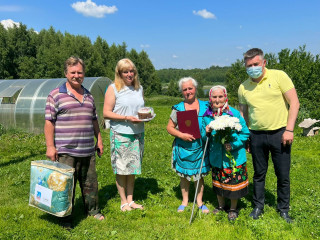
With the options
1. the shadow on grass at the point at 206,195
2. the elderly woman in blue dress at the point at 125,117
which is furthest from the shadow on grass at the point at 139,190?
the elderly woman in blue dress at the point at 125,117

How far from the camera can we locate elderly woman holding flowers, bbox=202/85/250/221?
383cm

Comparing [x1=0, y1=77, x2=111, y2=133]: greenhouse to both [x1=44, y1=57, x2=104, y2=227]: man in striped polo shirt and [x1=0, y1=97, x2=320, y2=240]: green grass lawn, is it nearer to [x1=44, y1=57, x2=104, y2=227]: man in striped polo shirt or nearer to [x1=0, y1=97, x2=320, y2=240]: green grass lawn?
[x1=0, y1=97, x2=320, y2=240]: green grass lawn

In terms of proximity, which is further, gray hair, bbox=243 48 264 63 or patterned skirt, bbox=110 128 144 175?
patterned skirt, bbox=110 128 144 175

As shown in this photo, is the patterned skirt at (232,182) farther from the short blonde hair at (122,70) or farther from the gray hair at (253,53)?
the short blonde hair at (122,70)

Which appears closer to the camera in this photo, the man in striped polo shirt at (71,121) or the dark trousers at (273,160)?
the man in striped polo shirt at (71,121)

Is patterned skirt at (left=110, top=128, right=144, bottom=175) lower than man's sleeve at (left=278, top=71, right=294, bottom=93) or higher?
lower

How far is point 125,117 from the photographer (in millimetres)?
4047

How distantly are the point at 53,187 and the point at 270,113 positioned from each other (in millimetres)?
3092

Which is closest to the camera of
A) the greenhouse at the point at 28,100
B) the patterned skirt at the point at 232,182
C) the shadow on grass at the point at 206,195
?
the patterned skirt at the point at 232,182

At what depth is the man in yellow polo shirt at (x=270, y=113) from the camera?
365 centimetres

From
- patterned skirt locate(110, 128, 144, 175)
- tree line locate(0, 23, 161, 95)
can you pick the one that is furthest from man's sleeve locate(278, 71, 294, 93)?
tree line locate(0, 23, 161, 95)

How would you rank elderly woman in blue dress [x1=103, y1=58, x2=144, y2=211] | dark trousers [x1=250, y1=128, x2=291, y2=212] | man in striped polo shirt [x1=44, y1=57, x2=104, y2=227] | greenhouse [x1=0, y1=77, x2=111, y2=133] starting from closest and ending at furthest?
A: man in striped polo shirt [x1=44, y1=57, x2=104, y2=227], dark trousers [x1=250, y1=128, x2=291, y2=212], elderly woman in blue dress [x1=103, y1=58, x2=144, y2=211], greenhouse [x1=0, y1=77, x2=111, y2=133]

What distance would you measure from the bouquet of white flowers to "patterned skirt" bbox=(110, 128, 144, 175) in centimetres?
127

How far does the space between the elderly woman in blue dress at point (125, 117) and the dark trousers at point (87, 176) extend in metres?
0.39
